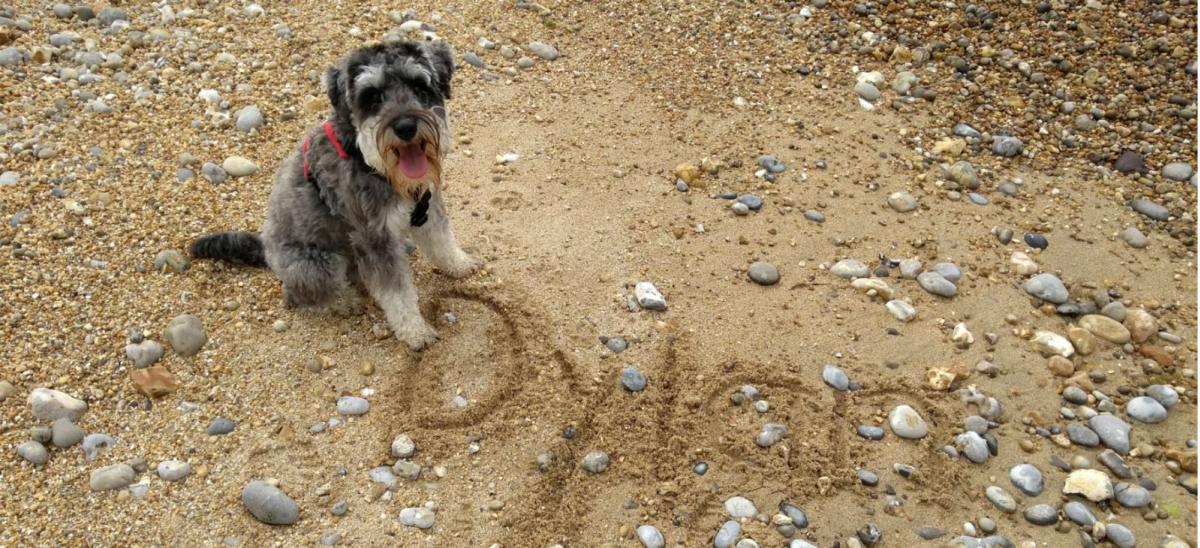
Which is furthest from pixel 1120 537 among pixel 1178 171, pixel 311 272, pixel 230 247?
pixel 230 247

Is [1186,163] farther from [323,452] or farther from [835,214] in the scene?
[323,452]

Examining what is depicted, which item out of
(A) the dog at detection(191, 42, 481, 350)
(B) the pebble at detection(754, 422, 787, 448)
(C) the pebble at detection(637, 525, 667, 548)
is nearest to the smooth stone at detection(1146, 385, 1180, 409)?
(B) the pebble at detection(754, 422, 787, 448)

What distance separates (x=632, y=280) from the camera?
24.1 ft

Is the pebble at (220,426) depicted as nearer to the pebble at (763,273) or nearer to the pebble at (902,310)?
the pebble at (763,273)

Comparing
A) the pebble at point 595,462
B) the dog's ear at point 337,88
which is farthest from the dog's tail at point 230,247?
the pebble at point 595,462

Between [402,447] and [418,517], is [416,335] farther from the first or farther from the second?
[418,517]

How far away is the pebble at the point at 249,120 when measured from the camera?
8797 mm

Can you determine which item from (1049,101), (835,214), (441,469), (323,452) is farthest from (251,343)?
(1049,101)

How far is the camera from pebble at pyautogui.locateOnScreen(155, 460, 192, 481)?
5766 millimetres

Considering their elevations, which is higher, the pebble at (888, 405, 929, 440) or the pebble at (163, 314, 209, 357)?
the pebble at (888, 405, 929, 440)

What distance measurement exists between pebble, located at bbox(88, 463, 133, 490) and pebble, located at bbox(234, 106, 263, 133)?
422 cm

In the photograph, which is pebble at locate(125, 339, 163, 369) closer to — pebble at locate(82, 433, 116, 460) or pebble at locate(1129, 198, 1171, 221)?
pebble at locate(82, 433, 116, 460)

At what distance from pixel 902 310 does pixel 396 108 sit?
14.5 feet

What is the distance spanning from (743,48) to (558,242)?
419 cm
